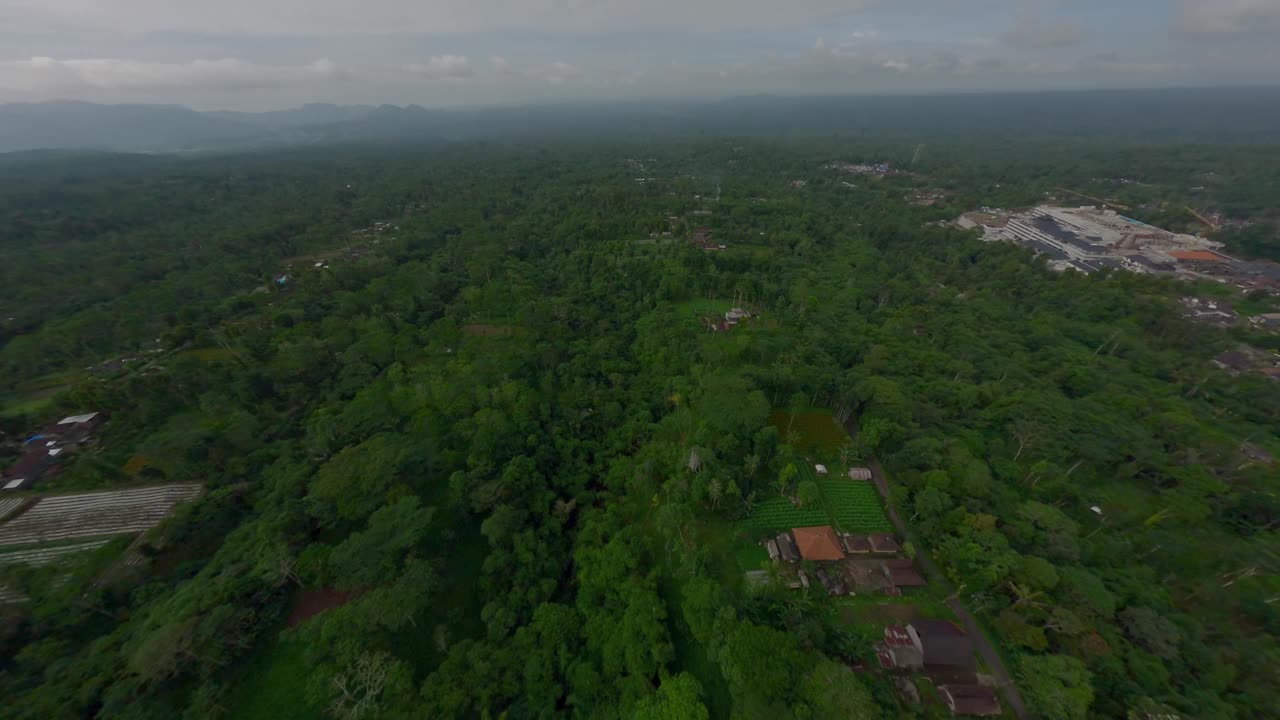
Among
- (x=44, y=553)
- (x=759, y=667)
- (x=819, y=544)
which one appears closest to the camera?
(x=759, y=667)

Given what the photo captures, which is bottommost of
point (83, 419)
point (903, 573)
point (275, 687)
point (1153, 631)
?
point (275, 687)

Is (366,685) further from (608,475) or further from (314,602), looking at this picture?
(608,475)

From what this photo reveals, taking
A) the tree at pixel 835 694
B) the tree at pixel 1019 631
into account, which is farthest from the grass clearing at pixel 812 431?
the tree at pixel 835 694

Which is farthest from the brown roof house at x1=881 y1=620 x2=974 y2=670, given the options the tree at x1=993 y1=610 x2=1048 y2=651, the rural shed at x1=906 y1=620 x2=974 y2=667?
the tree at x1=993 y1=610 x2=1048 y2=651

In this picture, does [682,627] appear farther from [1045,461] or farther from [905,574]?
[1045,461]

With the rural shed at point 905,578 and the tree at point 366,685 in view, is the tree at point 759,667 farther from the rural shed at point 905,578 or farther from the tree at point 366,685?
the tree at point 366,685

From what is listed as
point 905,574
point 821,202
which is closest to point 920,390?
point 905,574

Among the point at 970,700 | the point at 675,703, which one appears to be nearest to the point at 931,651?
the point at 970,700
